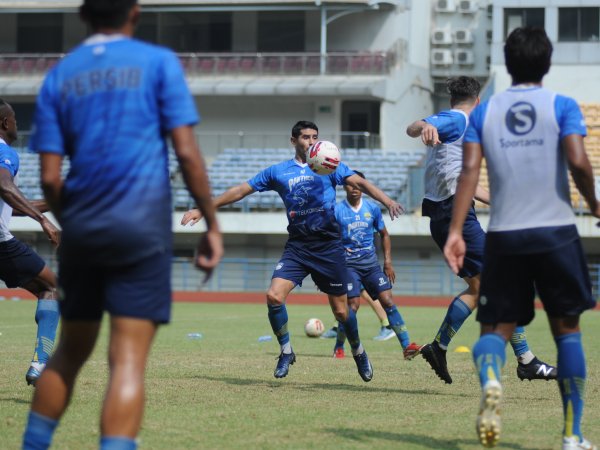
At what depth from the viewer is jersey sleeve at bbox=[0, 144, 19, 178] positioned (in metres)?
8.23

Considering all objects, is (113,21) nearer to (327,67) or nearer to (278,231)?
(278,231)

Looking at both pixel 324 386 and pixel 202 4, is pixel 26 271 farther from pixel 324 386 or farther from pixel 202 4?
pixel 202 4

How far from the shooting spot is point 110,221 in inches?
184

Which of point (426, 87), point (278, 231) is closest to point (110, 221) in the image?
point (278, 231)

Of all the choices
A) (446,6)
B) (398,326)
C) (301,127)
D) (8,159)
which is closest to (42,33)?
(446,6)

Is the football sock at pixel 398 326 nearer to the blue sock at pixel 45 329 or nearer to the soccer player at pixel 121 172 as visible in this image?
the blue sock at pixel 45 329

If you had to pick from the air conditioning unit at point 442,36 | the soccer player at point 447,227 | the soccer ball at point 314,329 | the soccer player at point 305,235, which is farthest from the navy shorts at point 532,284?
the air conditioning unit at point 442,36

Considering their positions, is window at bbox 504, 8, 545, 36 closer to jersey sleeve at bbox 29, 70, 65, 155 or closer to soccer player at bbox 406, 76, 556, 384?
soccer player at bbox 406, 76, 556, 384

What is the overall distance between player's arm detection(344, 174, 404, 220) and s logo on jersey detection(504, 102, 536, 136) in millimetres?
3109

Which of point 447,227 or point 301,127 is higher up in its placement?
point 301,127

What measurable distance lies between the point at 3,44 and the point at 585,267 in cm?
4522

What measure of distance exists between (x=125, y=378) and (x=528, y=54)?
109 inches

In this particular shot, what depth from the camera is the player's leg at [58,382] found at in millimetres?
4973

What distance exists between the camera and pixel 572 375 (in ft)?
19.6
